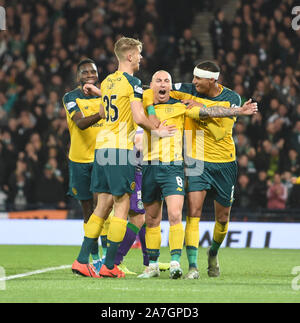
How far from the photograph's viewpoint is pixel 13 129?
17.7m

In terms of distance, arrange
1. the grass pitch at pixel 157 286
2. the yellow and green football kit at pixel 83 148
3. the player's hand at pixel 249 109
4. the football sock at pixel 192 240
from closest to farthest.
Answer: the grass pitch at pixel 157 286 < the player's hand at pixel 249 109 < the football sock at pixel 192 240 < the yellow and green football kit at pixel 83 148

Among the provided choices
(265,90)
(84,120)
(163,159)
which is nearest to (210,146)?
(163,159)

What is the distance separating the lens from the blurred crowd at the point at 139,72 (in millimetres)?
16094

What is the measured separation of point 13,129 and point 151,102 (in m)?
9.66

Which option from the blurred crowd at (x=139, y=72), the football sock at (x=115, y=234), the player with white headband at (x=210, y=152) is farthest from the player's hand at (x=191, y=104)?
the blurred crowd at (x=139, y=72)

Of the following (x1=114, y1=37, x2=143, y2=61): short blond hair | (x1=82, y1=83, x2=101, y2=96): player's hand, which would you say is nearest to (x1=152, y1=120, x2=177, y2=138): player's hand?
(x1=114, y1=37, x2=143, y2=61): short blond hair

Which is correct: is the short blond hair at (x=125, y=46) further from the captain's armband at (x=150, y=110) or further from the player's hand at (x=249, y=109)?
the player's hand at (x=249, y=109)

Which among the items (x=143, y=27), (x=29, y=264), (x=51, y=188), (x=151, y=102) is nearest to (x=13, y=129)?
(x=51, y=188)

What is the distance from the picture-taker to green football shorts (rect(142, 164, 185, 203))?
8.34m

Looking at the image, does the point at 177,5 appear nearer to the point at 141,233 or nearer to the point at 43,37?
the point at 43,37

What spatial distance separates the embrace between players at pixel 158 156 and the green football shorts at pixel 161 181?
11mm

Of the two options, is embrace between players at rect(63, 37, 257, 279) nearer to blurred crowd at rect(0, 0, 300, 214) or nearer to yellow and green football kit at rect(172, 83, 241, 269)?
yellow and green football kit at rect(172, 83, 241, 269)

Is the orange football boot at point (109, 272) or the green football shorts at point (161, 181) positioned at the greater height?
the green football shorts at point (161, 181)

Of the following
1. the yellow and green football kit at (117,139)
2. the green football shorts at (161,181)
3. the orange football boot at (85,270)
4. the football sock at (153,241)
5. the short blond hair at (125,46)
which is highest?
the short blond hair at (125,46)
